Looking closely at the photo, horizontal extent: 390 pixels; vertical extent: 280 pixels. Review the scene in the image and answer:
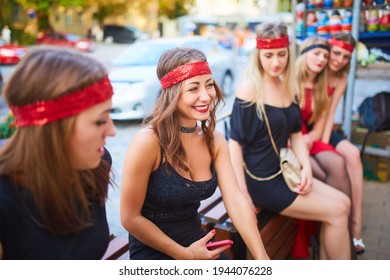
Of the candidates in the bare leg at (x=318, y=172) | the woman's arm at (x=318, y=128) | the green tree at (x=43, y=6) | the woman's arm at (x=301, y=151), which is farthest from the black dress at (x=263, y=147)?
the green tree at (x=43, y=6)

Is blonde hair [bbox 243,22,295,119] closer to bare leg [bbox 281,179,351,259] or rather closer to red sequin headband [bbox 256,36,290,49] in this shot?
red sequin headband [bbox 256,36,290,49]

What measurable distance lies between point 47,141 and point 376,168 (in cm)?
434

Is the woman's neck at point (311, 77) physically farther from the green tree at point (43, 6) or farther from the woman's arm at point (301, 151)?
the green tree at point (43, 6)

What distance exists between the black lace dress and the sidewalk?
5.86 ft

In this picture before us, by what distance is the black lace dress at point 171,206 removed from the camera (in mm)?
1836

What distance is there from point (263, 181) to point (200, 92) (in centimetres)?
103

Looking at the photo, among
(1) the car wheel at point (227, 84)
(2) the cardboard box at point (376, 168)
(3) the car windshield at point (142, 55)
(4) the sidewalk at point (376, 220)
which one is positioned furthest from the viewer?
(1) the car wheel at point (227, 84)

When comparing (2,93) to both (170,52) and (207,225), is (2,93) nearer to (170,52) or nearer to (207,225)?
(170,52)

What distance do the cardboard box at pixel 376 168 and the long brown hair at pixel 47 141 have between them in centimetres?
419

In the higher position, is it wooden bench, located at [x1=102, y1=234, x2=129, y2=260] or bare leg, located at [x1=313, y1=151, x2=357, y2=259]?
bare leg, located at [x1=313, y1=151, x2=357, y2=259]

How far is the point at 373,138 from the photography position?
476cm

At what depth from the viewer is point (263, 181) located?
2.71 meters

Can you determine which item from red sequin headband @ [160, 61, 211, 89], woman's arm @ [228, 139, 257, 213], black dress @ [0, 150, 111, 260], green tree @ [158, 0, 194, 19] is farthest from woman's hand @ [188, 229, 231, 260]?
green tree @ [158, 0, 194, 19]

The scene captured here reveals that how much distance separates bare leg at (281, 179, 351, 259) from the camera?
101 inches
